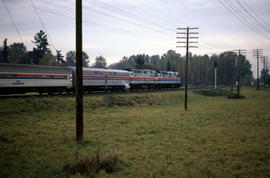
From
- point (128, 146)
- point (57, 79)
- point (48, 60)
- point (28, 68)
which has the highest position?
point (48, 60)

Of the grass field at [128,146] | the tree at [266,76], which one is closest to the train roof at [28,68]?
the grass field at [128,146]

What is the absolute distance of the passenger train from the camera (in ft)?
69.9

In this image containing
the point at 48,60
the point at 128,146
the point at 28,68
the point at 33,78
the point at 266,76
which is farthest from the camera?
the point at 266,76

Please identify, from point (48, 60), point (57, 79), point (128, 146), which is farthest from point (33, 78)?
point (48, 60)

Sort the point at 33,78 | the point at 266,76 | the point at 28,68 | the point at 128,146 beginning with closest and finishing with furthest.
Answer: the point at 128,146
the point at 28,68
the point at 33,78
the point at 266,76

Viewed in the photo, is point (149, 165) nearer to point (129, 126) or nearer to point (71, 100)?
point (129, 126)

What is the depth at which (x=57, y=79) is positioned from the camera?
25.8 m

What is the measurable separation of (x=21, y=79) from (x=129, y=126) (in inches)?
540

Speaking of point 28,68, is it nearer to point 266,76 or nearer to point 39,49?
point 39,49

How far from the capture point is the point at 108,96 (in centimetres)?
2775

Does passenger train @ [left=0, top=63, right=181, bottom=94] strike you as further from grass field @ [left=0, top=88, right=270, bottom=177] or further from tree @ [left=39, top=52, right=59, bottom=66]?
tree @ [left=39, top=52, right=59, bottom=66]

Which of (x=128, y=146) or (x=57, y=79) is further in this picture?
(x=57, y=79)

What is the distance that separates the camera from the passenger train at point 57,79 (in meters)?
21.3

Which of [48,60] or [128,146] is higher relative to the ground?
[48,60]
